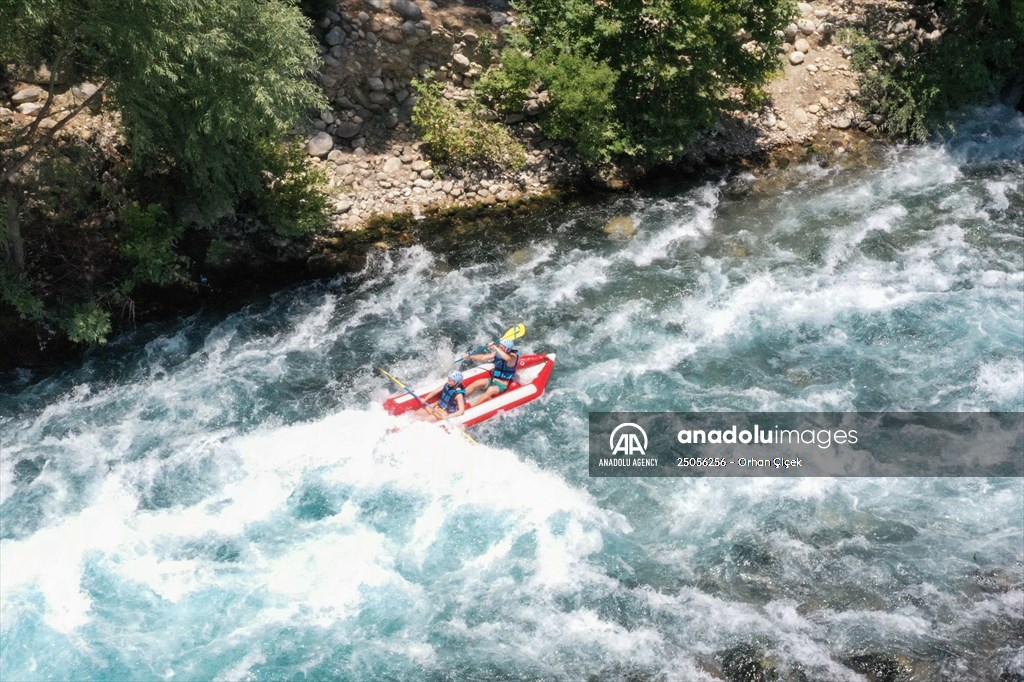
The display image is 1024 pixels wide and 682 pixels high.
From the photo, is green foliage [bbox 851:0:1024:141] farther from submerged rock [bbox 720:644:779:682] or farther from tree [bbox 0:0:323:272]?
submerged rock [bbox 720:644:779:682]

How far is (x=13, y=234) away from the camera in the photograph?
41.0 ft

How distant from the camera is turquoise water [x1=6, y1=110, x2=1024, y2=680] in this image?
1011cm

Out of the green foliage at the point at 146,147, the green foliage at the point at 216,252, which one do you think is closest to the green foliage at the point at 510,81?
the green foliage at the point at 146,147

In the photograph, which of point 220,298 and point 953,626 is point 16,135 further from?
point 953,626

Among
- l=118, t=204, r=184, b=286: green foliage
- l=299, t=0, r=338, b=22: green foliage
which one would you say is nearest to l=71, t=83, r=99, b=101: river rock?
l=118, t=204, r=184, b=286: green foliage

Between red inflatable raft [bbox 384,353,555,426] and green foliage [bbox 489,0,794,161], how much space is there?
15.1ft

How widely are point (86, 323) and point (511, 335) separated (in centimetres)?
591

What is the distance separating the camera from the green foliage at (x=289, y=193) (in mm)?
14258

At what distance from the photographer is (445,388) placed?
507 inches

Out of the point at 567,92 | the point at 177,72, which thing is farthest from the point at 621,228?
the point at 177,72

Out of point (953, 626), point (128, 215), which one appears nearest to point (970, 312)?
point (953, 626)

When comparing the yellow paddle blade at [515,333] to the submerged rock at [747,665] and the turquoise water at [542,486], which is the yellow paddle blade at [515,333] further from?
the submerged rock at [747,665]

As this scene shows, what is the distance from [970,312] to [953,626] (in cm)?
552

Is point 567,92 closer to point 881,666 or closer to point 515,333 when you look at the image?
point 515,333
